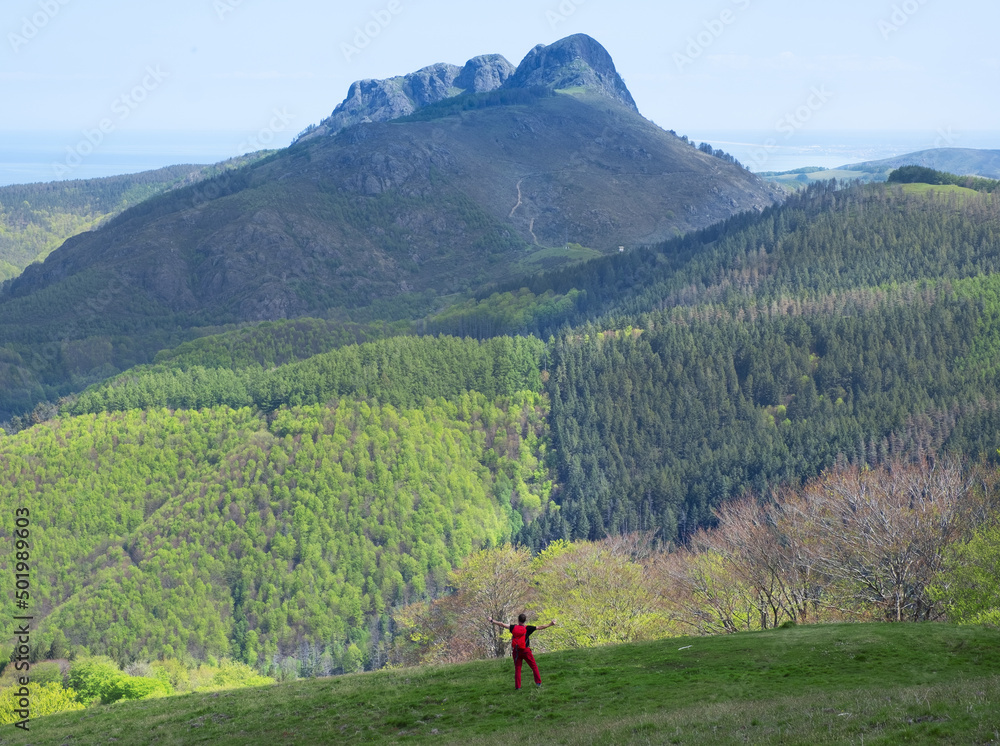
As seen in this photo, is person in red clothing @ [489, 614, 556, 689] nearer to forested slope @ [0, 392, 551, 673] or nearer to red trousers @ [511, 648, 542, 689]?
red trousers @ [511, 648, 542, 689]

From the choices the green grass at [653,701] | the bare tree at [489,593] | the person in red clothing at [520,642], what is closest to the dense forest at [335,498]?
the bare tree at [489,593]

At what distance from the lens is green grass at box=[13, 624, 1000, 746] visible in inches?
1336

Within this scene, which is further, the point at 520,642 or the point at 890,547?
the point at 890,547

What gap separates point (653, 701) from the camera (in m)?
42.5

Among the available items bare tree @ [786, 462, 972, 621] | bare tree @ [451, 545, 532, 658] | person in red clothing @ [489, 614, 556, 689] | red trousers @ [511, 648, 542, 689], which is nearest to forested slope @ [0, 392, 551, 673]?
bare tree @ [451, 545, 532, 658]

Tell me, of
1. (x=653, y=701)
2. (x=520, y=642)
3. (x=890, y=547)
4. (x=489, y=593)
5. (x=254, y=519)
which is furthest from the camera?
(x=254, y=519)

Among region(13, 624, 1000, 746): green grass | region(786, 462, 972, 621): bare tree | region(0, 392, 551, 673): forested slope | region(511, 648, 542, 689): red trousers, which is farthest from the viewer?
region(0, 392, 551, 673): forested slope

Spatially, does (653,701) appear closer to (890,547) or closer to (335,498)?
(890,547)

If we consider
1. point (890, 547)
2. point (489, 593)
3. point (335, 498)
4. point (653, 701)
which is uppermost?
point (653, 701)

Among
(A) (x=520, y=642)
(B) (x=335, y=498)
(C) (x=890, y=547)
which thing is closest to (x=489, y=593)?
(C) (x=890, y=547)

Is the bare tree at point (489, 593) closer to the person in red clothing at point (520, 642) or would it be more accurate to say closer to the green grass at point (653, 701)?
the green grass at point (653, 701)

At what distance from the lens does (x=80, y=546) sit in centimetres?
15688

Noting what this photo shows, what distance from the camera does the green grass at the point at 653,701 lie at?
3394 cm

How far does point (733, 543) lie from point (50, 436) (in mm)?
155103
